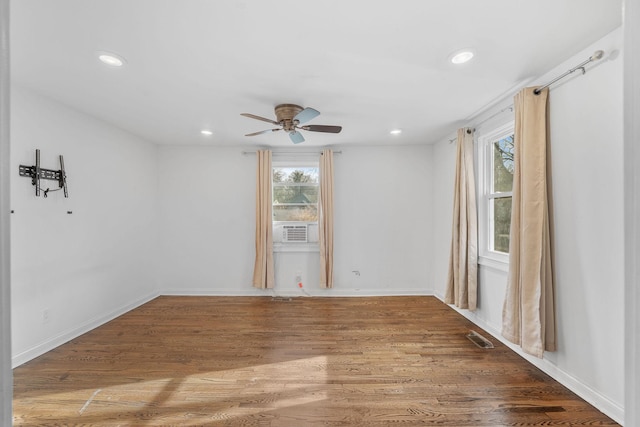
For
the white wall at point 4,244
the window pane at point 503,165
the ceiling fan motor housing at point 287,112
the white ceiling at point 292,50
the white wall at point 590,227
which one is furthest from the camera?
the window pane at point 503,165

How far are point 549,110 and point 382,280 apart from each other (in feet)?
9.79

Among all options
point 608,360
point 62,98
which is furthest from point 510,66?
point 62,98

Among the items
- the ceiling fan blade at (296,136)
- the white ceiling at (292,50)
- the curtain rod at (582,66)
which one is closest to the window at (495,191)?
the white ceiling at (292,50)

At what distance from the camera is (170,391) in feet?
6.52

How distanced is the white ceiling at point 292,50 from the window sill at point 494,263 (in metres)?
1.61

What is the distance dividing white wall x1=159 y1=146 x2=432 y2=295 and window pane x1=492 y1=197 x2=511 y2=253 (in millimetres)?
1313

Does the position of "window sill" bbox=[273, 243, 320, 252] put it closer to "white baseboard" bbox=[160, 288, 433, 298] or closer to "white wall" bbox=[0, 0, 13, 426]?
"white baseboard" bbox=[160, 288, 433, 298]

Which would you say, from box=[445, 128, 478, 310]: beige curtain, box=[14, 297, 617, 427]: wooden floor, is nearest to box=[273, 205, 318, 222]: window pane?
box=[14, 297, 617, 427]: wooden floor

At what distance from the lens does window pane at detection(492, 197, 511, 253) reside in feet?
9.23

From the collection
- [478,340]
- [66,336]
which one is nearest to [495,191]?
[478,340]

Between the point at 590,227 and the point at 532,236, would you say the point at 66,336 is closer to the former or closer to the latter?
the point at 532,236

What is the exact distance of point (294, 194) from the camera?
4461 millimetres

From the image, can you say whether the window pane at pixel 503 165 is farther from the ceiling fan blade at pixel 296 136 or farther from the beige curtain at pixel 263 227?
the beige curtain at pixel 263 227

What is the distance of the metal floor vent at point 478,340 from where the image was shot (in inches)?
104
